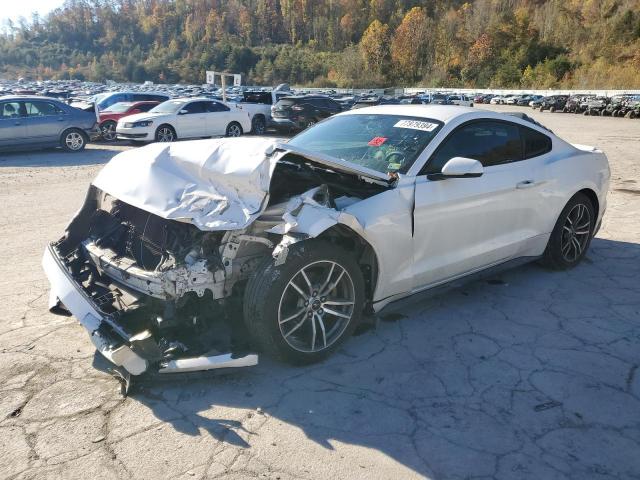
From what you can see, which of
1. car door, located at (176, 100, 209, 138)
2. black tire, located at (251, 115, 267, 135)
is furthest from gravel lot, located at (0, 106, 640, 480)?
black tire, located at (251, 115, 267, 135)

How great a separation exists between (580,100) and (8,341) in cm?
4484

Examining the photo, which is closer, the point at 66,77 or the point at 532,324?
the point at 532,324

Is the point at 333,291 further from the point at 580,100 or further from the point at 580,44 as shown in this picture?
the point at 580,44

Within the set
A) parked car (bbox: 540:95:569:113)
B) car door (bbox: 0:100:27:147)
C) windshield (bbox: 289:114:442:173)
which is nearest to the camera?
windshield (bbox: 289:114:442:173)

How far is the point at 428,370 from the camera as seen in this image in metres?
3.45

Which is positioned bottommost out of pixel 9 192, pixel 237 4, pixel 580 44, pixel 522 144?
pixel 9 192

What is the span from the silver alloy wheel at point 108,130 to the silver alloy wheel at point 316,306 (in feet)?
56.1

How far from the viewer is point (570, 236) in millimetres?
5223

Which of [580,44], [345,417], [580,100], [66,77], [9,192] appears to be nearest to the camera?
[345,417]

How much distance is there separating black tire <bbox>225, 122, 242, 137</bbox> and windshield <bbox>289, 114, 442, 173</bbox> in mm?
14793

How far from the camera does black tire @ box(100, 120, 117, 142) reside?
18438mm

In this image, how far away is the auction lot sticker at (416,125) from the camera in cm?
415

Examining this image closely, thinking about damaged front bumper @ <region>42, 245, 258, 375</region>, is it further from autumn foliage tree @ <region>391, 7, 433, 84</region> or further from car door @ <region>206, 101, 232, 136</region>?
autumn foliage tree @ <region>391, 7, 433, 84</region>

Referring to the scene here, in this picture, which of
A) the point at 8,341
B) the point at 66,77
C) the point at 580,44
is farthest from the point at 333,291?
the point at 66,77
